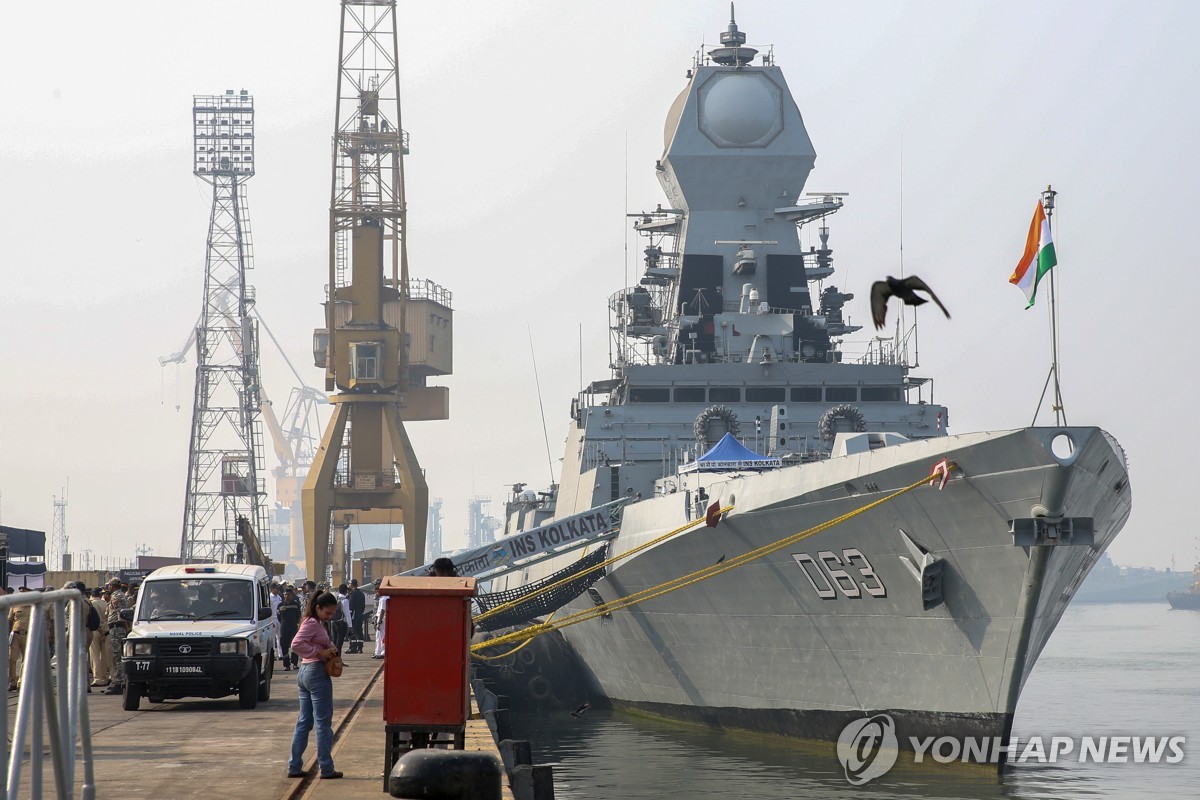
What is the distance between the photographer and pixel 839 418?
21875 mm

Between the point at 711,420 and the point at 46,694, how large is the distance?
17314 millimetres

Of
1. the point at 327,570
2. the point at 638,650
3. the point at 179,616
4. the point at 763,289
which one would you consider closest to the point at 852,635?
the point at 638,650

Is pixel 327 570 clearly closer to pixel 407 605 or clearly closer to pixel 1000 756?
pixel 1000 756

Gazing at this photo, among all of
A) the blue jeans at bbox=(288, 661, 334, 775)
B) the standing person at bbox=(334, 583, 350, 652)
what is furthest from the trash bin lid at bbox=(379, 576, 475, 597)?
the standing person at bbox=(334, 583, 350, 652)

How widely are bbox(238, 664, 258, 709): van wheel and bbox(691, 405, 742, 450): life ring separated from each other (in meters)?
9.51

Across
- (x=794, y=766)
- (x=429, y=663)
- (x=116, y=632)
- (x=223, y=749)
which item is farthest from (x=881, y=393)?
(x=429, y=663)

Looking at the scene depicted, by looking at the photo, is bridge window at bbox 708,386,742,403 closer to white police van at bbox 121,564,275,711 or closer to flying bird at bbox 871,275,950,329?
white police van at bbox 121,564,275,711

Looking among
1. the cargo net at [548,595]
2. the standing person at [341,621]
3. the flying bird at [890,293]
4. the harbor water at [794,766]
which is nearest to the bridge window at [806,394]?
the cargo net at [548,595]

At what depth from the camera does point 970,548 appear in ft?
45.2

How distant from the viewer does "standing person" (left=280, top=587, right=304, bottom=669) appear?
2058 cm

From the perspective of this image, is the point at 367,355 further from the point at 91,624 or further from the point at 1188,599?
the point at 1188,599

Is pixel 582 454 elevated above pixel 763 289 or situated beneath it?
situated beneath

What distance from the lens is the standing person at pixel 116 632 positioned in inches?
673

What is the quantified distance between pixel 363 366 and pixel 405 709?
33072 millimetres
